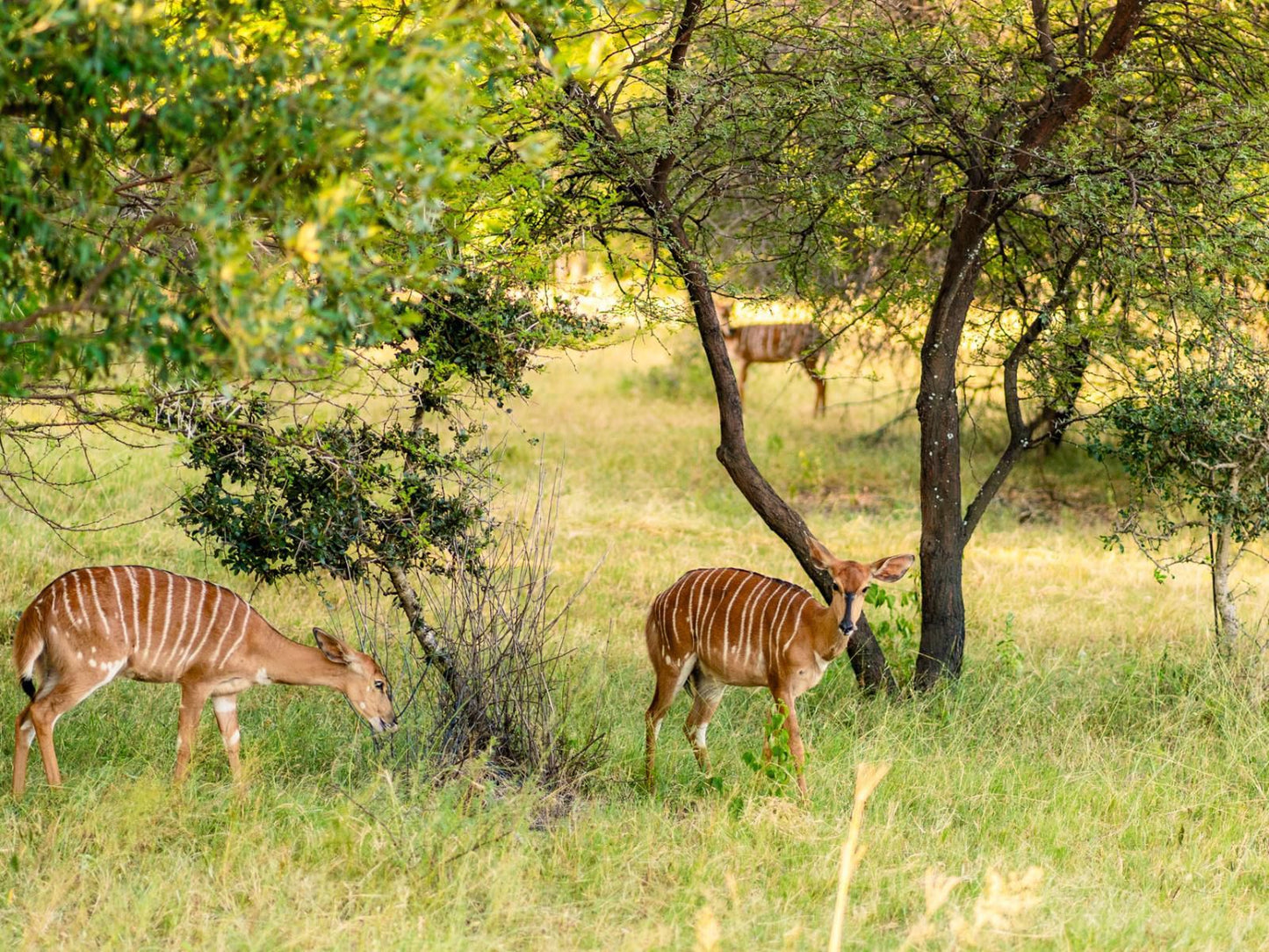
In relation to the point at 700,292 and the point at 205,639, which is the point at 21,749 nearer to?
the point at 205,639

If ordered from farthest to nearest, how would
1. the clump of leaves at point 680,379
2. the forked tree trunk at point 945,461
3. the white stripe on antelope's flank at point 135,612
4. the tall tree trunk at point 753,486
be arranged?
the clump of leaves at point 680,379 < the forked tree trunk at point 945,461 < the tall tree trunk at point 753,486 < the white stripe on antelope's flank at point 135,612

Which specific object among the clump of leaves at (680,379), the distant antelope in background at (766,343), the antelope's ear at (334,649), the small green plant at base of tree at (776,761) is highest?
the distant antelope in background at (766,343)

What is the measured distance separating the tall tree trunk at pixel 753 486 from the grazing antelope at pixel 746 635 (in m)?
0.77

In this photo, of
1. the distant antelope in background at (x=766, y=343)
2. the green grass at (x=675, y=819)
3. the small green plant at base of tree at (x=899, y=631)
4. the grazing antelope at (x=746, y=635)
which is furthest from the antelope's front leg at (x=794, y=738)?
the distant antelope in background at (x=766, y=343)

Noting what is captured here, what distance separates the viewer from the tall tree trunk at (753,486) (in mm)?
7043

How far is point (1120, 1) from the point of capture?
661cm

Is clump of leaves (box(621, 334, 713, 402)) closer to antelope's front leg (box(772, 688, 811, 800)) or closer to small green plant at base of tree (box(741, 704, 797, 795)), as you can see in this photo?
antelope's front leg (box(772, 688, 811, 800))

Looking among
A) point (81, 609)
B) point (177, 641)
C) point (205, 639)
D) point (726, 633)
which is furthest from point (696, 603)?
point (81, 609)

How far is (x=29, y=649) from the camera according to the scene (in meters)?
5.50

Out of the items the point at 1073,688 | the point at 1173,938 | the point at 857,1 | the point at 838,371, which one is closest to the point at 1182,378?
the point at 1073,688

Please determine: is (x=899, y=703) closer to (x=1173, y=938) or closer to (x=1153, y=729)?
(x=1153, y=729)

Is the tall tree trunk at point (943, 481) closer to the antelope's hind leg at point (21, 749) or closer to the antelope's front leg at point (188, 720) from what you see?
the antelope's front leg at point (188, 720)

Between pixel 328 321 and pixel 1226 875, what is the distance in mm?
3930

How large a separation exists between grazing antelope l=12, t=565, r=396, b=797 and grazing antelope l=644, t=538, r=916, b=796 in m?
1.27
